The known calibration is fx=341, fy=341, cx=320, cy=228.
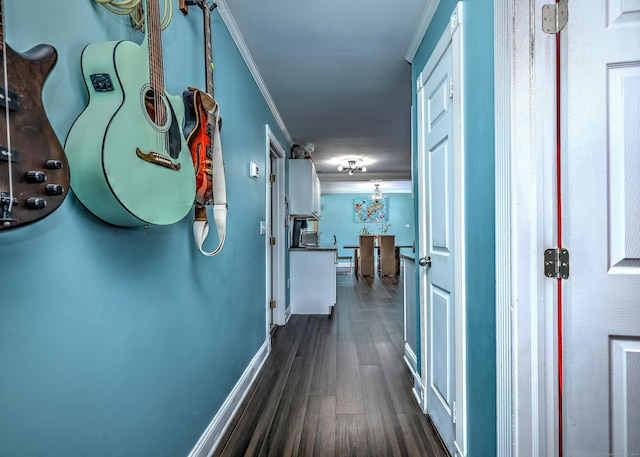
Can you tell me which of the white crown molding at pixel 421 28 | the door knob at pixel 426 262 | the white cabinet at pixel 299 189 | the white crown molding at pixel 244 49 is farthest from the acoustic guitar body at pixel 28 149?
the white cabinet at pixel 299 189

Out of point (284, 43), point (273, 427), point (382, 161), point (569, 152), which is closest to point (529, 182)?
point (569, 152)

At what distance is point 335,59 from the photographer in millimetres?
2443

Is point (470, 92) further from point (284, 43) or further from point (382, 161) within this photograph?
point (382, 161)

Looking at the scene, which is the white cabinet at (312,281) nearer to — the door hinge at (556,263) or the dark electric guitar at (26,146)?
the door hinge at (556,263)

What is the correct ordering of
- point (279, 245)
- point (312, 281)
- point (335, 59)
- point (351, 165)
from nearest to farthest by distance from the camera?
point (335, 59), point (279, 245), point (312, 281), point (351, 165)

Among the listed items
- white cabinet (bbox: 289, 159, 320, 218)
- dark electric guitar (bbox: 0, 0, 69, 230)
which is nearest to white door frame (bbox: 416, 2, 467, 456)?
dark electric guitar (bbox: 0, 0, 69, 230)

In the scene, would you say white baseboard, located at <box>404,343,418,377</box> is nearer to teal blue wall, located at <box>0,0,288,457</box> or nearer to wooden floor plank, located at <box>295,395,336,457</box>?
wooden floor plank, located at <box>295,395,336,457</box>

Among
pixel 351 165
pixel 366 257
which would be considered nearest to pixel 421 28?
pixel 351 165

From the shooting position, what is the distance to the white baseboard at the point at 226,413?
5.03 ft

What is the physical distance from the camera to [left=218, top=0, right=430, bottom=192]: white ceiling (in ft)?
6.25

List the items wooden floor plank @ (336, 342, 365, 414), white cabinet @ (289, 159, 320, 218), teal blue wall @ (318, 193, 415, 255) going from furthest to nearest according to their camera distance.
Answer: teal blue wall @ (318, 193, 415, 255) → white cabinet @ (289, 159, 320, 218) → wooden floor plank @ (336, 342, 365, 414)

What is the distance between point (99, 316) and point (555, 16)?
5.16 ft

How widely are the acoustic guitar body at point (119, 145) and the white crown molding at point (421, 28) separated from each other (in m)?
1.56

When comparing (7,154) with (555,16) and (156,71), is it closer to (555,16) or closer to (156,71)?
(156,71)
